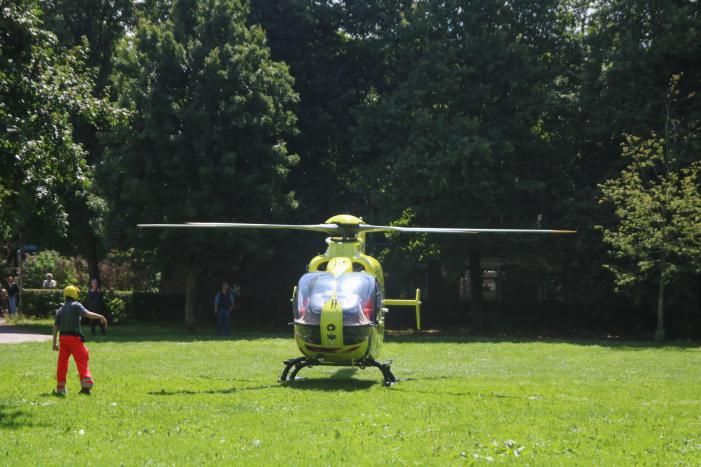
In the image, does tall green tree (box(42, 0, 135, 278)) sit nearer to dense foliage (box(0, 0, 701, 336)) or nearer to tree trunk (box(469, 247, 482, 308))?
dense foliage (box(0, 0, 701, 336))

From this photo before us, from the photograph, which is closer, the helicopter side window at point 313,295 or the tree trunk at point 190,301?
the helicopter side window at point 313,295

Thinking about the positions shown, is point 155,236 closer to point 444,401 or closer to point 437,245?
point 437,245

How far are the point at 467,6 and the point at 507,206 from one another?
8.21 metres

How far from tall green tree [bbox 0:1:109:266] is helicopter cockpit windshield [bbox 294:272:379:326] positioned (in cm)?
460

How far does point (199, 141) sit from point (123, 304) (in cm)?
1061

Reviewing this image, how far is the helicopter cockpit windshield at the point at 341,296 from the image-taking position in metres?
15.1

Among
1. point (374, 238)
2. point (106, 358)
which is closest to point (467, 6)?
point (374, 238)

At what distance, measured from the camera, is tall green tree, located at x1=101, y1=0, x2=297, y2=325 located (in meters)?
30.8

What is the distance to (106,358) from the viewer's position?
2022 centimetres

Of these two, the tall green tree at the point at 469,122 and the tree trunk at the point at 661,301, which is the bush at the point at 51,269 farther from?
the tree trunk at the point at 661,301

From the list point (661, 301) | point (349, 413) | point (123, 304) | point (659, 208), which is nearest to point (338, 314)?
point (349, 413)

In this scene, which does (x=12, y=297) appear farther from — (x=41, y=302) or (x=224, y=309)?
(x=224, y=309)

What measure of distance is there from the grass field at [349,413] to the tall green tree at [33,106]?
3.65 metres

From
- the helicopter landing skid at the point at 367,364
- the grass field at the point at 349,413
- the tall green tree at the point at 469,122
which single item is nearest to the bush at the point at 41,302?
the tall green tree at the point at 469,122
